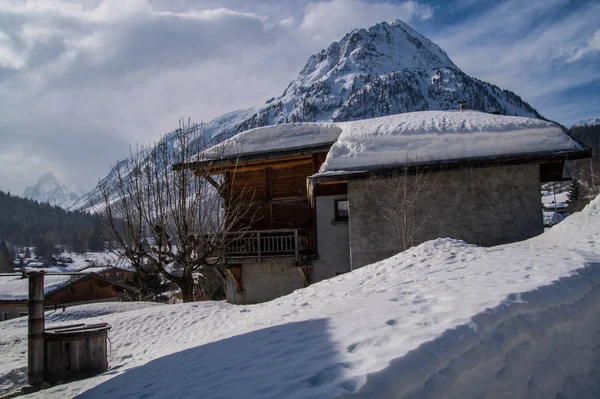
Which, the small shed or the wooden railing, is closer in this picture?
the small shed

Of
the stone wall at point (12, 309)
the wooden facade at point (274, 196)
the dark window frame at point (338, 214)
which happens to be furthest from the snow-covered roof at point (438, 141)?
the stone wall at point (12, 309)

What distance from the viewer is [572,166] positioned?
260ft

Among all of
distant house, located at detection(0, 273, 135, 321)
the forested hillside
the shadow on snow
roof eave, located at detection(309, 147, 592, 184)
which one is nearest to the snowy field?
the shadow on snow

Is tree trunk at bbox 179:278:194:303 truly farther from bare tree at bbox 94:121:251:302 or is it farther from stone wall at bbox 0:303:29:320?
stone wall at bbox 0:303:29:320

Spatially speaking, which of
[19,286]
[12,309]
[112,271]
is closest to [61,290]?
[19,286]

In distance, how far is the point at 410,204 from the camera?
12047 millimetres

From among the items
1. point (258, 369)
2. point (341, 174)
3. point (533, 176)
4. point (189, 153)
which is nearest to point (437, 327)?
point (258, 369)

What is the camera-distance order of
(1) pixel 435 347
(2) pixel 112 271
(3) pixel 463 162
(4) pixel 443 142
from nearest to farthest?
(1) pixel 435 347 → (3) pixel 463 162 → (4) pixel 443 142 → (2) pixel 112 271

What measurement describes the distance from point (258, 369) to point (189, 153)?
502 inches

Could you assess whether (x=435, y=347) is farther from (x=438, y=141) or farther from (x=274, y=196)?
(x=274, y=196)

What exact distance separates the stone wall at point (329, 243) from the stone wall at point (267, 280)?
2.61ft

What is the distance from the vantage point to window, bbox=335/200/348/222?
15.5 m

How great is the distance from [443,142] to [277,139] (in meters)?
6.19

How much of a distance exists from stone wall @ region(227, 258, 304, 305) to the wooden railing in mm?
427
